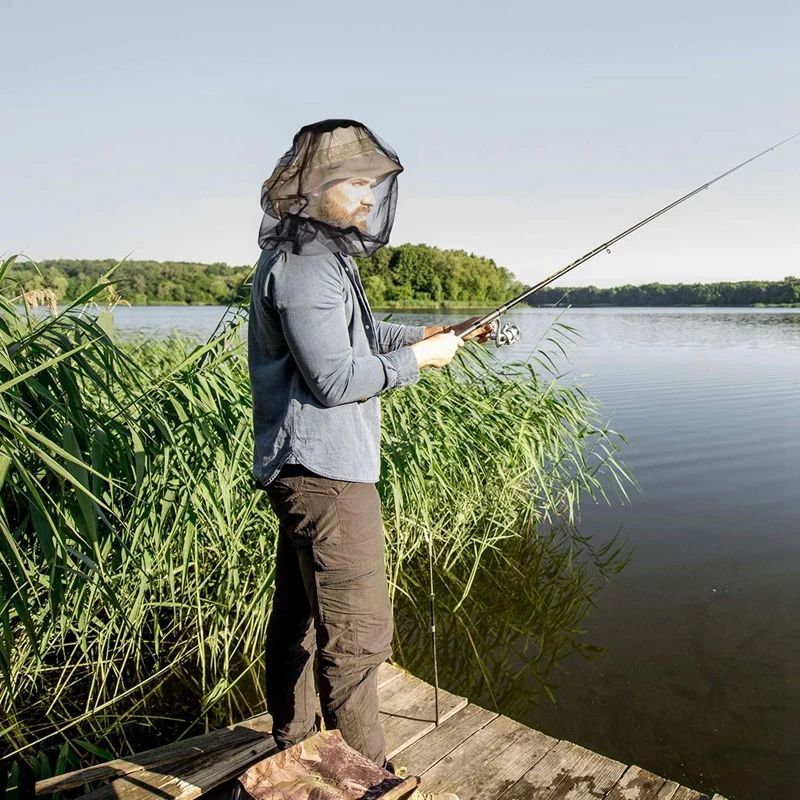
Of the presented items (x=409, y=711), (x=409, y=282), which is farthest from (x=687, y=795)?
(x=409, y=282)

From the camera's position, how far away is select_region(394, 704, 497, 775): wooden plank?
7.04ft

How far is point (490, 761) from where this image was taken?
2.14 metres

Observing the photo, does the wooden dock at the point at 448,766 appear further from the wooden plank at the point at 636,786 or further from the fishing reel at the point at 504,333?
the fishing reel at the point at 504,333

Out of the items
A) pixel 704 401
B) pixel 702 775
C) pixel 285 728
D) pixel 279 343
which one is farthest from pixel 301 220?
→ pixel 704 401

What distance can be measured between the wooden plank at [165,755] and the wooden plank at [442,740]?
19.3 inches

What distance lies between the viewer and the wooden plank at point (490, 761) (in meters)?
2.03

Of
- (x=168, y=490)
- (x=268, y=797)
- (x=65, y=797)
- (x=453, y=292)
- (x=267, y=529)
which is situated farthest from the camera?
A: (x=453, y=292)

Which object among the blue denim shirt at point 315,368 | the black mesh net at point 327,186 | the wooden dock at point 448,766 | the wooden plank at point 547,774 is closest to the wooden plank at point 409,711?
the wooden dock at point 448,766

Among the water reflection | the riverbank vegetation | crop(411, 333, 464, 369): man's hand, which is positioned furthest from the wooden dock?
crop(411, 333, 464, 369): man's hand

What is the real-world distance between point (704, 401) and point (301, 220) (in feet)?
32.2

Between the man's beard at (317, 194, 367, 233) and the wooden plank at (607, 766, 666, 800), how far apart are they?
173cm

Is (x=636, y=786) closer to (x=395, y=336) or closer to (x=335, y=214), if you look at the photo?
(x=395, y=336)

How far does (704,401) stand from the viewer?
10.2 meters

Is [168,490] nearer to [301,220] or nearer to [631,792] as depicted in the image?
[301,220]
